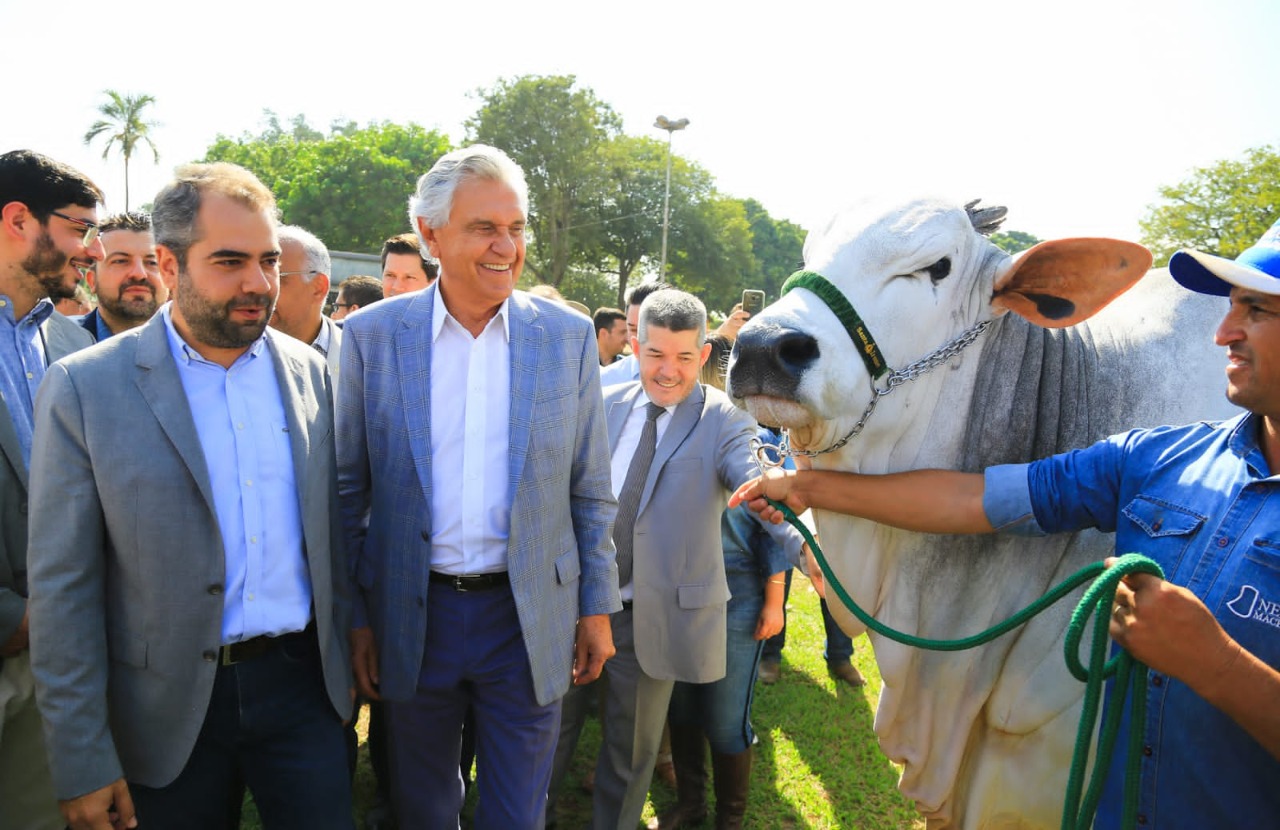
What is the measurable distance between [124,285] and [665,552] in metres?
3.58

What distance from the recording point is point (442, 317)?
2768mm

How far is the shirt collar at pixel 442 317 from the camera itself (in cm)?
276

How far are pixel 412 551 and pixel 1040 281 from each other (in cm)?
205

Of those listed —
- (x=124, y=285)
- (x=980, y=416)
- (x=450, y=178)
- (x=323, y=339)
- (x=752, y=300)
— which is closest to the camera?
(x=980, y=416)

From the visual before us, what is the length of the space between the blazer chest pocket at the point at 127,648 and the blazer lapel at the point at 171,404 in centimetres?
41

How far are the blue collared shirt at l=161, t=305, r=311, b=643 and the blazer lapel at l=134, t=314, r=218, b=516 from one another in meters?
0.06

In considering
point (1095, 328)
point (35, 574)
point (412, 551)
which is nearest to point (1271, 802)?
point (1095, 328)

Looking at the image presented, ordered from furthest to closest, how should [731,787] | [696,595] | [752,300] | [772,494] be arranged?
[752,300] < [731,787] < [696,595] < [772,494]

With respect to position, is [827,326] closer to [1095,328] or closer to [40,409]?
[1095,328]

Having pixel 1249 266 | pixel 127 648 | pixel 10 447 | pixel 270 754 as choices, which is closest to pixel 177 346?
pixel 10 447

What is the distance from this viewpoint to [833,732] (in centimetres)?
540

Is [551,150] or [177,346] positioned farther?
[551,150]

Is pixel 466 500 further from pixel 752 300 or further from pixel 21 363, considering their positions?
pixel 752 300

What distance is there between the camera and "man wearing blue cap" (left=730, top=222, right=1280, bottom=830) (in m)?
1.49
